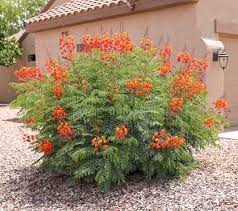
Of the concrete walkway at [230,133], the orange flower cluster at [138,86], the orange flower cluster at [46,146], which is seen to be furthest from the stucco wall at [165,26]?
the orange flower cluster at [46,146]

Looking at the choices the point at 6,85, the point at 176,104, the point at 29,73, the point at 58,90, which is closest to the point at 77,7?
the point at 29,73

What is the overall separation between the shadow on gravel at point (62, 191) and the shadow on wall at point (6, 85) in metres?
16.1

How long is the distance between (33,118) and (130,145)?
1536mm

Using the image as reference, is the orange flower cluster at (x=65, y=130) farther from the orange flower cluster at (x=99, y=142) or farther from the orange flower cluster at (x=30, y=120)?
the orange flower cluster at (x=30, y=120)

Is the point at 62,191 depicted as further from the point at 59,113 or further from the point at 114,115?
the point at 114,115

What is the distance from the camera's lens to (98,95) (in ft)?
17.3

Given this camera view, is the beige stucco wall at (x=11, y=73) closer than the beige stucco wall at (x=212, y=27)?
No

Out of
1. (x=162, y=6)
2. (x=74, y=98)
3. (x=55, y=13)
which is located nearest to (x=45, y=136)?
(x=74, y=98)

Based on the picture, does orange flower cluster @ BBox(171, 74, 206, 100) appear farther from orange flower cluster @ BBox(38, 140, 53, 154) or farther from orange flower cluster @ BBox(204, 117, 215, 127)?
orange flower cluster @ BBox(38, 140, 53, 154)

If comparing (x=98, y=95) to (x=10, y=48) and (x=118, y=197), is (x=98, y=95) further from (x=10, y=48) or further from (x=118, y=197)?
(x=10, y=48)

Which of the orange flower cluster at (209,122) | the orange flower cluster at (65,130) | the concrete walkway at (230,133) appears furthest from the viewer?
the concrete walkway at (230,133)

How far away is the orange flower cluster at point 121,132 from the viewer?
486cm

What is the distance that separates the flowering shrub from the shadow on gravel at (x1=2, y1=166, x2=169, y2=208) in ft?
0.55

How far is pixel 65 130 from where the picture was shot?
5.09 meters
